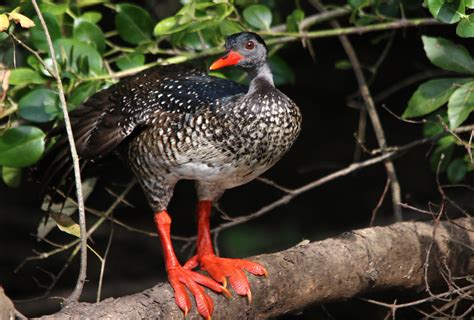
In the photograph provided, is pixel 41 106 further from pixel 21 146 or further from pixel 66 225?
pixel 66 225

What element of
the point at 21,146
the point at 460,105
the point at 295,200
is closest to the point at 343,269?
the point at 460,105

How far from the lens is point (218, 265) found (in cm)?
378

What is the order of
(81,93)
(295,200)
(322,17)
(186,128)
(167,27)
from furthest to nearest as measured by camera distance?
(295,200) → (322,17) → (81,93) → (167,27) → (186,128)

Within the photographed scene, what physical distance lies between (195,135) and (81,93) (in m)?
0.86

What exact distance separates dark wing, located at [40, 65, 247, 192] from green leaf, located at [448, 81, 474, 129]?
32.8 inches

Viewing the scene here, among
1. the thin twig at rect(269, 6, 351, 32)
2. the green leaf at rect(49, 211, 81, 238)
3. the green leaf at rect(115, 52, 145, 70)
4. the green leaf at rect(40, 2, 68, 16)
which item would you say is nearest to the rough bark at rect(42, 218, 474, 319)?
the green leaf at rect(49, 211, 81, 238)

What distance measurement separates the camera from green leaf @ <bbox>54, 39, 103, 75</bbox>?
4191 mm

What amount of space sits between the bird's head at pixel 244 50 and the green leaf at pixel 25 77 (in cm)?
90

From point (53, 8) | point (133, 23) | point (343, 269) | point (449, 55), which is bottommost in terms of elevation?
point (343, 269)

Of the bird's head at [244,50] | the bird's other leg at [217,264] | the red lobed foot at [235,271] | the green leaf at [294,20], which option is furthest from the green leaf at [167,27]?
the red lobed foot at [235,271]

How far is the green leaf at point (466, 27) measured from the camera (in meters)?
3.60

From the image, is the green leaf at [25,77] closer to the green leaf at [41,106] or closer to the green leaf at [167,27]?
the green leaf at [41,106]

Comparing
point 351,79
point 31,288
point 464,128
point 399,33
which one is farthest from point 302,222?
point 464,128

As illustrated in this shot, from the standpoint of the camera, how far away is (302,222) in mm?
5996
